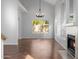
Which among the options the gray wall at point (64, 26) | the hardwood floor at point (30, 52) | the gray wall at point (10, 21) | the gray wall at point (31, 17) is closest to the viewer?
the hardwood floor at point (30, 52)

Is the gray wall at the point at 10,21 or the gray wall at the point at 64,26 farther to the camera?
the gray wall at the point at 10,21

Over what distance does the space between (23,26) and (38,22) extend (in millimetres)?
1706

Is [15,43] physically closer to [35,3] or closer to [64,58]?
[64,58]

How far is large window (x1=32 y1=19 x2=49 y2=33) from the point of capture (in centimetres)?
1808

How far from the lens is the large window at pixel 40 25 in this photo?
59.3 feet

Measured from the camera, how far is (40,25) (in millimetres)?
18844

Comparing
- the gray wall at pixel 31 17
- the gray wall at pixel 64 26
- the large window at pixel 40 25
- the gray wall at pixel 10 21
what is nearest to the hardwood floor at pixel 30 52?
the gray wall at pixel 64 26

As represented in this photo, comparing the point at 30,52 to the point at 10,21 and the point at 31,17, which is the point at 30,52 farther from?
the point at 31,17

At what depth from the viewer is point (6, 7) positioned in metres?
10.2

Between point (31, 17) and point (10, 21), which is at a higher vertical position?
point (31, 17)

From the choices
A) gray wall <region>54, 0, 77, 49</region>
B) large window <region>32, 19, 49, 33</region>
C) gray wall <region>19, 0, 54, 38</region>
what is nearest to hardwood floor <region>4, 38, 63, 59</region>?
gray wall <region>54, 0, 77, 49</region>

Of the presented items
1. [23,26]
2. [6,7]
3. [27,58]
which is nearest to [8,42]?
[6,7]

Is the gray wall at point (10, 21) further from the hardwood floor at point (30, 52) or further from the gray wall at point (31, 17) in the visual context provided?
the gray wall at point (31, 17)

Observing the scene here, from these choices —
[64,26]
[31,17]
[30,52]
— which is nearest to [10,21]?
[64,26]
